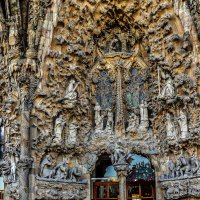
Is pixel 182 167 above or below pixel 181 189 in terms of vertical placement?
above

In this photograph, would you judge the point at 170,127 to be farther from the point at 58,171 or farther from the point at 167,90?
the point at 58,171

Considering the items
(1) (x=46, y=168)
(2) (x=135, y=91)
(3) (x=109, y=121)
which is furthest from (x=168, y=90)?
(1) (x=46, y=168)

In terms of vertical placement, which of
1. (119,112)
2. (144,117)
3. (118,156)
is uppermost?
(119,112)

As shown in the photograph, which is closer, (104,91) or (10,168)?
(10,168)

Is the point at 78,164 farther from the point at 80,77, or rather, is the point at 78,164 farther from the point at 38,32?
the point at 38,32

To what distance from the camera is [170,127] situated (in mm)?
11156

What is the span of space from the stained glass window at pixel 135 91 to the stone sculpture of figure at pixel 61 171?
9.10 feet

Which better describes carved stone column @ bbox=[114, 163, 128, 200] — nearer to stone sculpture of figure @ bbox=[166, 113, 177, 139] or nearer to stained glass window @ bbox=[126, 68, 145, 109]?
stone sculpture of figure @ bbox=[166, 113, 177, 139]

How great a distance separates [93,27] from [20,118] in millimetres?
3583

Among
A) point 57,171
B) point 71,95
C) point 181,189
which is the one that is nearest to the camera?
point 181,189

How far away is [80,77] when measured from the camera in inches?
468

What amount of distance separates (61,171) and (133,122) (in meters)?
2.61

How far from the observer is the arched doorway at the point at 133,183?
11.7 metres

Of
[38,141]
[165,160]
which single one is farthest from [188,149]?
[38,141]
